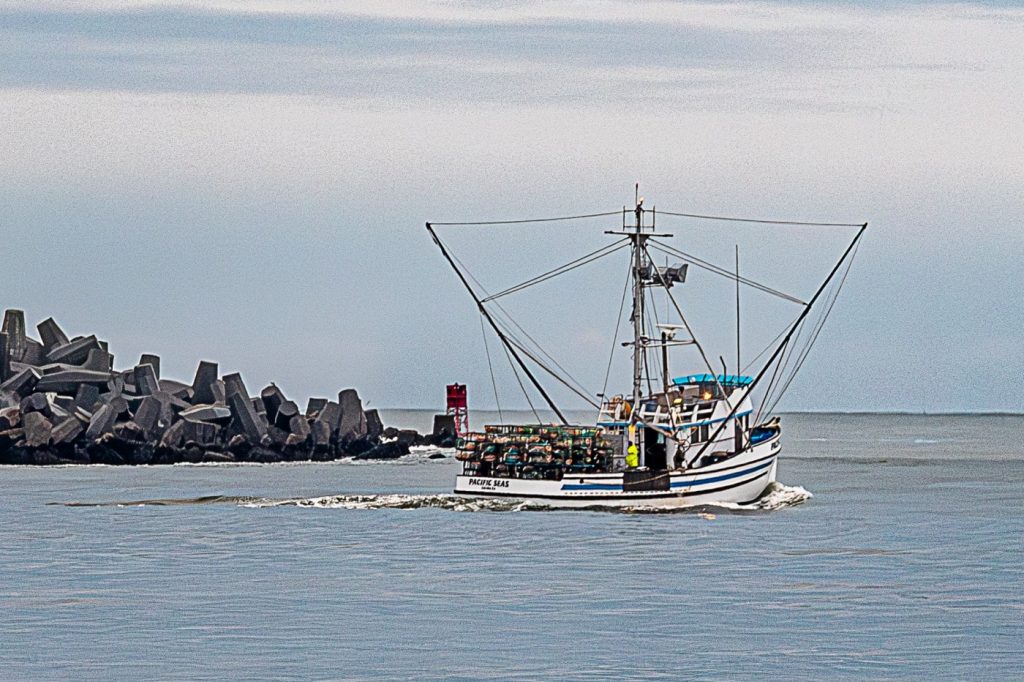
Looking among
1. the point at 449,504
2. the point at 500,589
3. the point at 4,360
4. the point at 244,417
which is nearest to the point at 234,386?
the point at 244,417

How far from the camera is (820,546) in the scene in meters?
42.7

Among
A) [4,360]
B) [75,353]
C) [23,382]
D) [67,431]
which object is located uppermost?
[75,353]

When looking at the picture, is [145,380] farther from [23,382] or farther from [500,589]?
[500,589]

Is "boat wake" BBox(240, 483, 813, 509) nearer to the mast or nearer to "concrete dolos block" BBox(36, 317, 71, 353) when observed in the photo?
the mast

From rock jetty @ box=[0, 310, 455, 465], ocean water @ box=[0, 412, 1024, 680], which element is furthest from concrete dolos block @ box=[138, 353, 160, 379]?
ocean water @ box=[0, 412, 1024, 680]

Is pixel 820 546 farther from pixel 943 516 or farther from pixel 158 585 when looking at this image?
pixel 158 585

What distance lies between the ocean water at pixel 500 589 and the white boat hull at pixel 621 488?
0.59m

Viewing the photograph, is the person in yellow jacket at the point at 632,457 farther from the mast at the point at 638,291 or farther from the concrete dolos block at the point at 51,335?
the concrete dolos block at the point at 51,335

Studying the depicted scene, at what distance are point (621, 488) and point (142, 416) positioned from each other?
145 feet

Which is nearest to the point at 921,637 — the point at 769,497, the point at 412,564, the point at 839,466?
the point at 412,564

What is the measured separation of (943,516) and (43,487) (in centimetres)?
3280

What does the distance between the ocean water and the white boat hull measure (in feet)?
1.92

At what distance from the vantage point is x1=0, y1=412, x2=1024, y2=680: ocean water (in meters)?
26.1

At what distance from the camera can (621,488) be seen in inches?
1980
